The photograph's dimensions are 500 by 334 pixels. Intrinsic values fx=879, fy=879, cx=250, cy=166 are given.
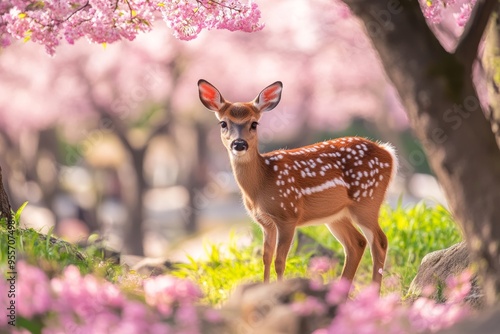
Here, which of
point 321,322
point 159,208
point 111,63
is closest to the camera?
point 321,322

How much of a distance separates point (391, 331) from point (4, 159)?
20873 mm

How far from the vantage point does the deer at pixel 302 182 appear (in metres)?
8.27

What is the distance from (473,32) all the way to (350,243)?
11.7 ft

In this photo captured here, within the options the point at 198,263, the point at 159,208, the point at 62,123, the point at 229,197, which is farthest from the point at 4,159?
the point at 198,263

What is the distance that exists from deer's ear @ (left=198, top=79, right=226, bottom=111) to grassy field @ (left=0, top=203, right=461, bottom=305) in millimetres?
1895

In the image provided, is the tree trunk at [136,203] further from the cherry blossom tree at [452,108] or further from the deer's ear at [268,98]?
the cherry blossom tree at [452,108]

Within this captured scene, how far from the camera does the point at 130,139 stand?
21359 mm

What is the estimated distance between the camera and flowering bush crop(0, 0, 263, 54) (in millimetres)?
8930

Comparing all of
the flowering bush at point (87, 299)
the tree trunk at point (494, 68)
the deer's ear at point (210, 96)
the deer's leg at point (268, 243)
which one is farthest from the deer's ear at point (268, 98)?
the flowering bush at point (87, 299)

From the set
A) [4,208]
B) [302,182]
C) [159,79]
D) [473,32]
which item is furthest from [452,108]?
[159,79]

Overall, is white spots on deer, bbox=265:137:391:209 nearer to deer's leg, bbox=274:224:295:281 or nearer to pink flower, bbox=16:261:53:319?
deer's leg, bbox=274:224:295:281

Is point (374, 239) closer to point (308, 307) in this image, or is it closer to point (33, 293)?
point (308, 307)

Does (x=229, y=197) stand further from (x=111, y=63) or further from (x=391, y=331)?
(x=391, y=331)

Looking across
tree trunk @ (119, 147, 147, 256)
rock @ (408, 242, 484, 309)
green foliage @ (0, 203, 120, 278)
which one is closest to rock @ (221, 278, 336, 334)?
green foliage @ (0, 203, 120, 278)
